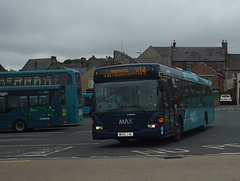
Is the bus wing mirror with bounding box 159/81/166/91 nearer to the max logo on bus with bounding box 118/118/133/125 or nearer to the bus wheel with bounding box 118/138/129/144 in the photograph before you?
the max logo on bus with bounding box 118/118/133/125

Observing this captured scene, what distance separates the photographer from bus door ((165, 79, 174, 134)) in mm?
14406

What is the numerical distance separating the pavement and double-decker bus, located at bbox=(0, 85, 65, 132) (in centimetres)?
1612

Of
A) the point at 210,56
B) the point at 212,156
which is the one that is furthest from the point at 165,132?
the point at 210,56

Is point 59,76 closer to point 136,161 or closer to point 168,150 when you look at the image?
point 168,150

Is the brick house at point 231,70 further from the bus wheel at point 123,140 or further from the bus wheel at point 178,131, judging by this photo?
the bus wheel at point 123,140

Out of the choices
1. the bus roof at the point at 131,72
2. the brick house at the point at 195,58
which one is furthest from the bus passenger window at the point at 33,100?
the brick house at the point at 195,58

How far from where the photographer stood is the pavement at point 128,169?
8094mm

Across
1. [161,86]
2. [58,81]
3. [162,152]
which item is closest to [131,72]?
[161,86]

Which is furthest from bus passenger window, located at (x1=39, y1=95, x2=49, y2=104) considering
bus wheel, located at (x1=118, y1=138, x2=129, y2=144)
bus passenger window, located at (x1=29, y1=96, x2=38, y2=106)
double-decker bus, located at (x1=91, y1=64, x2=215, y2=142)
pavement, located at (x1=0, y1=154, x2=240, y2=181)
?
pavement, located at (x1=0, y1=154, x2=240, y2=181)

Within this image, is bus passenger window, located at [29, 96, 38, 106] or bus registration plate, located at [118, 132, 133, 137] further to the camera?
bus passenger window, located at [29, 96, 38, 106]

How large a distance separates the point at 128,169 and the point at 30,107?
1919 cm

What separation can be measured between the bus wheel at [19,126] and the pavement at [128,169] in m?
16.6

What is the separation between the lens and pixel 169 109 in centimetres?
1472

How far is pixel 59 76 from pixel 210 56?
220 feet
